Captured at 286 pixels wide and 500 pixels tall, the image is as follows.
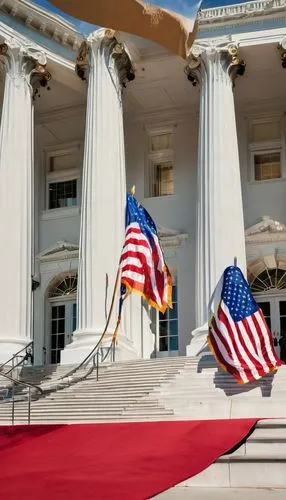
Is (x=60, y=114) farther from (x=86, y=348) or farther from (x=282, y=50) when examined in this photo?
(x=86, y=348)

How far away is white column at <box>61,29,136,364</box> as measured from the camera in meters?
23.1

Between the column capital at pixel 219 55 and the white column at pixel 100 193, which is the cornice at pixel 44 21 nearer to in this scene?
the white column at pixel 100 193

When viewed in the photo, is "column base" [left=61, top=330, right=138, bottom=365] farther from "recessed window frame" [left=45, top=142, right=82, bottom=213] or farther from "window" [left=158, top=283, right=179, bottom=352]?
"recessed window frame" [left=45, top=142, right=82, bottom=213]

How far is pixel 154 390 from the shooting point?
17188 mm

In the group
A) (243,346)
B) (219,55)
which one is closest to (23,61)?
(219,55)

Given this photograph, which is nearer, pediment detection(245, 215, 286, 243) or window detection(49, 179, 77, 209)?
pediment detection(245, 215, 286, 243)

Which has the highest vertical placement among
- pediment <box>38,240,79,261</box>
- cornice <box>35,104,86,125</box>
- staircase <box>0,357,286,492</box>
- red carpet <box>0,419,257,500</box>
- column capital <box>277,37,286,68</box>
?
column capital <box>277,37,286,68</box>

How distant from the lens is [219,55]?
25.2 metres

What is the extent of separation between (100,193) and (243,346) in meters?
8.76

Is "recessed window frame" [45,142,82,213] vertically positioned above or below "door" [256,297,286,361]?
above

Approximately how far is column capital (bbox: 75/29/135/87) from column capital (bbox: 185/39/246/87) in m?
2.12

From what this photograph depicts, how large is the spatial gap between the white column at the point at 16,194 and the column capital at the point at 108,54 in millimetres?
1260

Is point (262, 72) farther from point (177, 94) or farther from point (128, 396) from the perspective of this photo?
point (128, 396)

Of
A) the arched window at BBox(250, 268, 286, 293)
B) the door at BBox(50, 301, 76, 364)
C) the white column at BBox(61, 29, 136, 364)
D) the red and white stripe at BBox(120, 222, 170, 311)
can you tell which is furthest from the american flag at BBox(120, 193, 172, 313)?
the door at BBox(50, 301, 76, 364)
